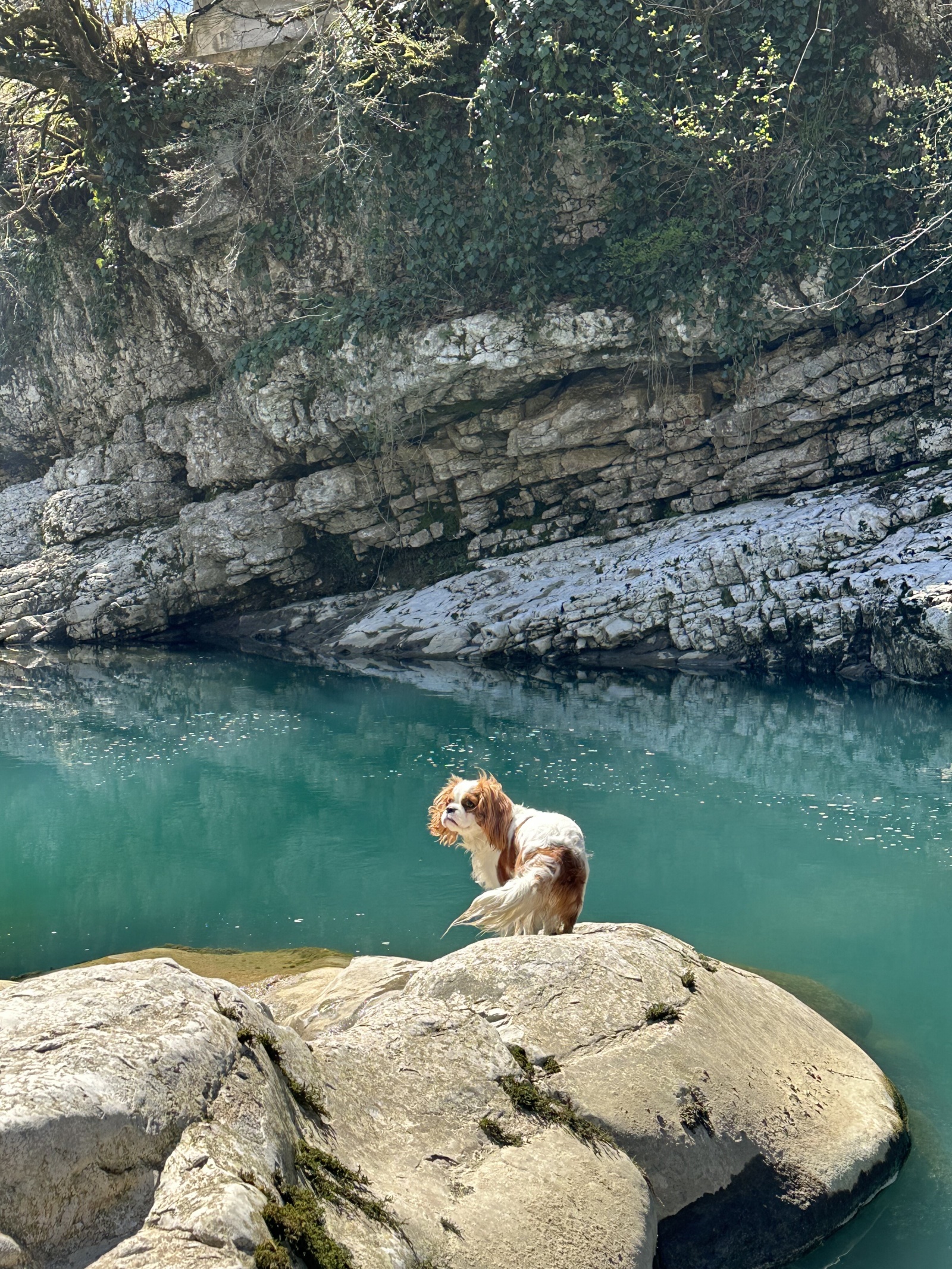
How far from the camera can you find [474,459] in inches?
941

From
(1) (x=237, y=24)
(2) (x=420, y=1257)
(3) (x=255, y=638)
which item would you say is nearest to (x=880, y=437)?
(3) (x=255, y=638)

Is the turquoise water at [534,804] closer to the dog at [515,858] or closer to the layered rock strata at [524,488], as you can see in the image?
the layered rock strata at [524,488]

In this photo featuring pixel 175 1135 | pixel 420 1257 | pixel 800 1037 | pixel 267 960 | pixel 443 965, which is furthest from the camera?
pixel 267 960

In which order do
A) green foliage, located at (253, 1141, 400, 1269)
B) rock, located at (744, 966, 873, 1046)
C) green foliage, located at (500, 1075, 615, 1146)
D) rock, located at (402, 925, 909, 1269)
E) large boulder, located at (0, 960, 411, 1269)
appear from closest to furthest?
1. large boulder, located at (0, 960, 411, 1269)
2. green foliage, located at (253, 1141, 400, 1269)
3. green foliage, located at (500, 1075, 615, 1146)
4. rock, located at (402, 925, 909, 1269)
5. rock, located at (744, 966, 873, 1046)

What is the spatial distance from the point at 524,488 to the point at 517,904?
62.0ft

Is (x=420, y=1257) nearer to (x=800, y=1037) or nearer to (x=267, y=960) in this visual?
(x=800, y=1037)

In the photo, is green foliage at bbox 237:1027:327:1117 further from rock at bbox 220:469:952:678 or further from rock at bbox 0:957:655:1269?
rock at bbox 220:469:952:678

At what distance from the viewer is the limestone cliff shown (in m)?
19.7

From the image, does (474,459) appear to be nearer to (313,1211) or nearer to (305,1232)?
(313,1211)

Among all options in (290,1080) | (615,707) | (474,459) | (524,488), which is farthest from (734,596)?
(290,1080)

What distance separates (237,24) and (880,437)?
16.7m

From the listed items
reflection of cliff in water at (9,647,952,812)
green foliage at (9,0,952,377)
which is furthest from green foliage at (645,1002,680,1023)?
green foliage at (9,0,952,377)

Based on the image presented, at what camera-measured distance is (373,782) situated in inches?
542

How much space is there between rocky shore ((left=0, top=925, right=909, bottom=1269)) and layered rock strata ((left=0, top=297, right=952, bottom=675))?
13.5 m
